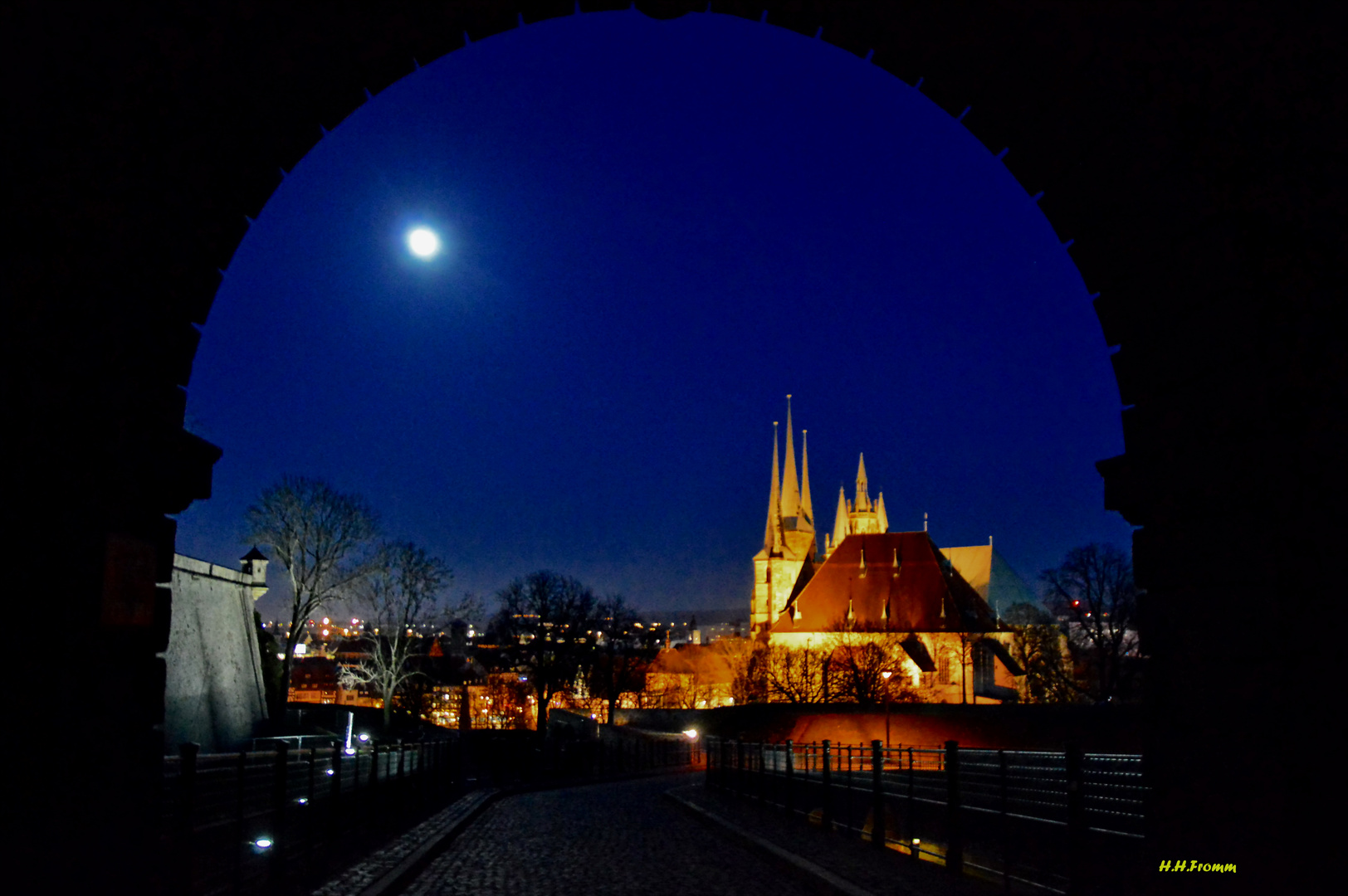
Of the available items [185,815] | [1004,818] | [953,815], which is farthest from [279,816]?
[1004,818]

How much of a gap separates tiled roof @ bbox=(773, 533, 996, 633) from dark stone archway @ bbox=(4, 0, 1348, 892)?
8149 centimetres

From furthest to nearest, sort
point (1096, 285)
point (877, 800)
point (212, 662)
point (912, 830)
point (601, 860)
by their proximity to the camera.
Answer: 1. point (212, 662)
2. point (877, 800)
3. point (601, 860)
4. point (912, 830)
5. point (1096, 285)

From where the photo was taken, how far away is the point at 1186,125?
5973mm

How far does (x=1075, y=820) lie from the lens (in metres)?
7.81

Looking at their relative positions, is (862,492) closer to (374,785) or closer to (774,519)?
(774,519)

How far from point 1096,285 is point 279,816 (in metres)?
7.09

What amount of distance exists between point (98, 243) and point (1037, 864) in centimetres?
743

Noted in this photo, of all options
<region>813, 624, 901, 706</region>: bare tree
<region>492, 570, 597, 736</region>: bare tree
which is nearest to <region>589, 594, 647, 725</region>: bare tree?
<region>492, 570, 597, 736</region>: bare tree

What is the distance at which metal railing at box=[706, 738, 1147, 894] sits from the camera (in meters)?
7.59

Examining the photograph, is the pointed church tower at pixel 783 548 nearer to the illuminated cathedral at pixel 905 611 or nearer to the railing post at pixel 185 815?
the illuminated cathedral at pixel 905 611

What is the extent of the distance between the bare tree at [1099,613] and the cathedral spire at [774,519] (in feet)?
143

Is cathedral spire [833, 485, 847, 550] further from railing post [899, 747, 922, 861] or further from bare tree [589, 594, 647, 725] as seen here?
railing post [899, 747, 922, 861]

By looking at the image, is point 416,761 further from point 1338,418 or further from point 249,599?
point 249,599

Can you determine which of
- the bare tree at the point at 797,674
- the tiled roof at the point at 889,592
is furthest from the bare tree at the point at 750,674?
the tiled roof at the point at 889,592
